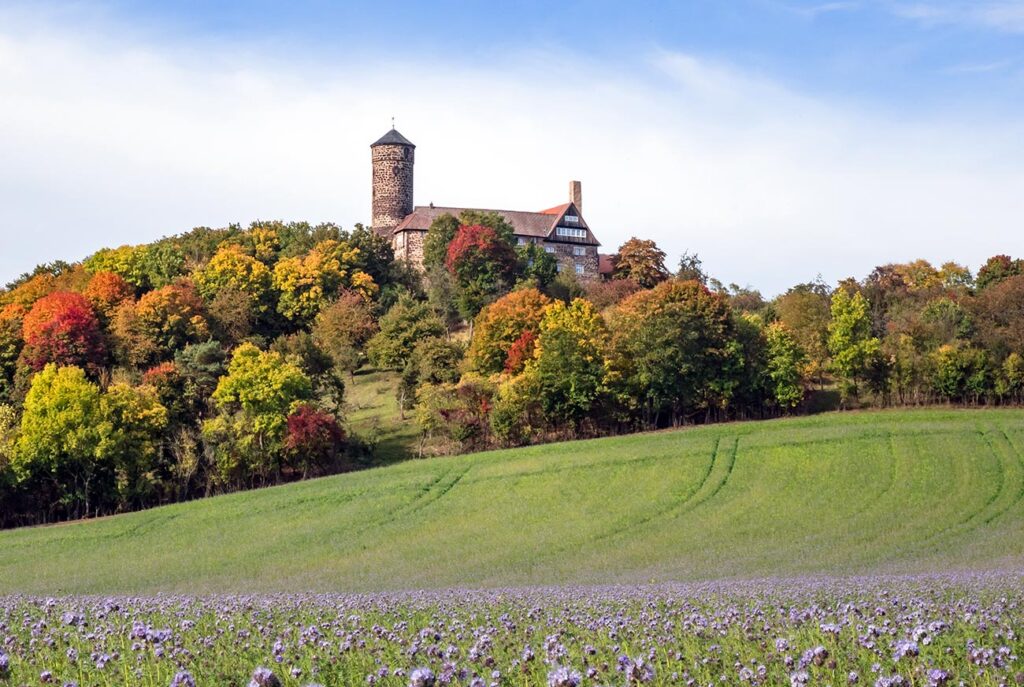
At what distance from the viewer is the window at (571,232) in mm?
133750

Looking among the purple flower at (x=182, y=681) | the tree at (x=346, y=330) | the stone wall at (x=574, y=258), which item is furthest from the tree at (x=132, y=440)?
the stone wall at (x=574, y=258)

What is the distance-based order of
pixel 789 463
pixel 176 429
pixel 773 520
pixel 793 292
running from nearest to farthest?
pixel 773 520, pixel 789 463, pixel 176 429, pixel 793 292

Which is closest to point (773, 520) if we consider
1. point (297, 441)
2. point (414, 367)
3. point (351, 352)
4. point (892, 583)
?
point (892, 583)

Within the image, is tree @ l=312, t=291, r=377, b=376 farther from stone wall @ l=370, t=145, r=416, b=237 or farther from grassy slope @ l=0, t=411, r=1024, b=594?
grassy slope @ l=0, t=411, r=1024, b=594

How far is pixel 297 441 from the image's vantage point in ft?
236

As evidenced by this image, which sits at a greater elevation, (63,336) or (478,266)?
(478,266)

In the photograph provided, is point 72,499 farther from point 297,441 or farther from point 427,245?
point 427,245

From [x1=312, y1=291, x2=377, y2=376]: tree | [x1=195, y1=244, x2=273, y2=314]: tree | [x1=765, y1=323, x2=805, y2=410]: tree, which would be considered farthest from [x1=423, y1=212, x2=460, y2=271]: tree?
[x1=765, y1=323, x2=805, y2=410]: tree

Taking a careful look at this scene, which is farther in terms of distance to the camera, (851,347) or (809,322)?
(809,322)

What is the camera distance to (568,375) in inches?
3059

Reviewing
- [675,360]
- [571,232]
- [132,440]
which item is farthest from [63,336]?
A: [571,232]

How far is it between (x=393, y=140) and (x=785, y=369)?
63.4m

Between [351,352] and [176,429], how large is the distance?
2878 cm

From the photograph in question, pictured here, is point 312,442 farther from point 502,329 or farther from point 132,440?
point 502,329
